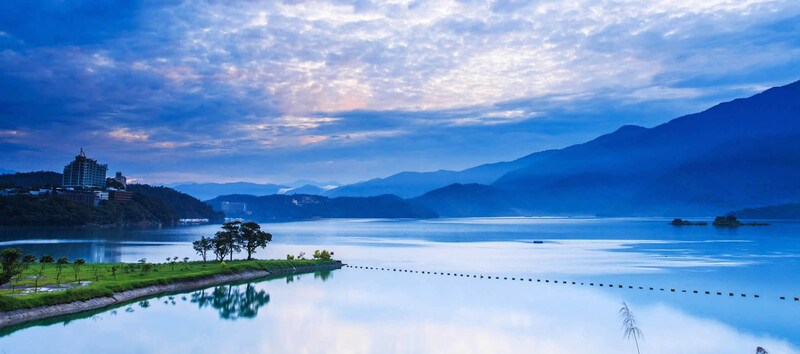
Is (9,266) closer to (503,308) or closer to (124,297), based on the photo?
(124,297)

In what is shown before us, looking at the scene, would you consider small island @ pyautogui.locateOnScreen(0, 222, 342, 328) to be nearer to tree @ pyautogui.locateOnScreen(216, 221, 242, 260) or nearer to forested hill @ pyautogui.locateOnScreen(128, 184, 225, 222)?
tree @ pyautogui.locateOnScreen(216, 221, 242, 260)

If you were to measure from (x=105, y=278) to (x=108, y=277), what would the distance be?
1.35ft

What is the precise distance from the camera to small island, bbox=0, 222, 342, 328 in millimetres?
22609

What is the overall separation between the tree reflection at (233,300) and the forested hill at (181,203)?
502 feet

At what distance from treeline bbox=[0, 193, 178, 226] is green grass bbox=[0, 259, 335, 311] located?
7864 centimetres

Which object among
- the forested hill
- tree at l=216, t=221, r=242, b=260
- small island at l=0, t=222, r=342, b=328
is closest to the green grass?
small island at l=0, t=222, r=342, b=328

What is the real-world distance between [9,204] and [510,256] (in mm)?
92225

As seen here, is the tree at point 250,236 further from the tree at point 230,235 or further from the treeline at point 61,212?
the treeline at point 61,212

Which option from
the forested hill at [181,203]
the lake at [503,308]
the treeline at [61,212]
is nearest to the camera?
the lake at [503,308]

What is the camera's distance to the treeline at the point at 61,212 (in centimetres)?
9912

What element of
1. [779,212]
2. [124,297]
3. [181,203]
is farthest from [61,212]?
[779,212]

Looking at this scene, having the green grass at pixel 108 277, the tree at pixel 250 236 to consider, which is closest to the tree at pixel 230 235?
the tree at pixel 250 236

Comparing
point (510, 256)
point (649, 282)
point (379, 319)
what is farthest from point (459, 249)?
point (379, 319)

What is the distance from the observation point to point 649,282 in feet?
115
